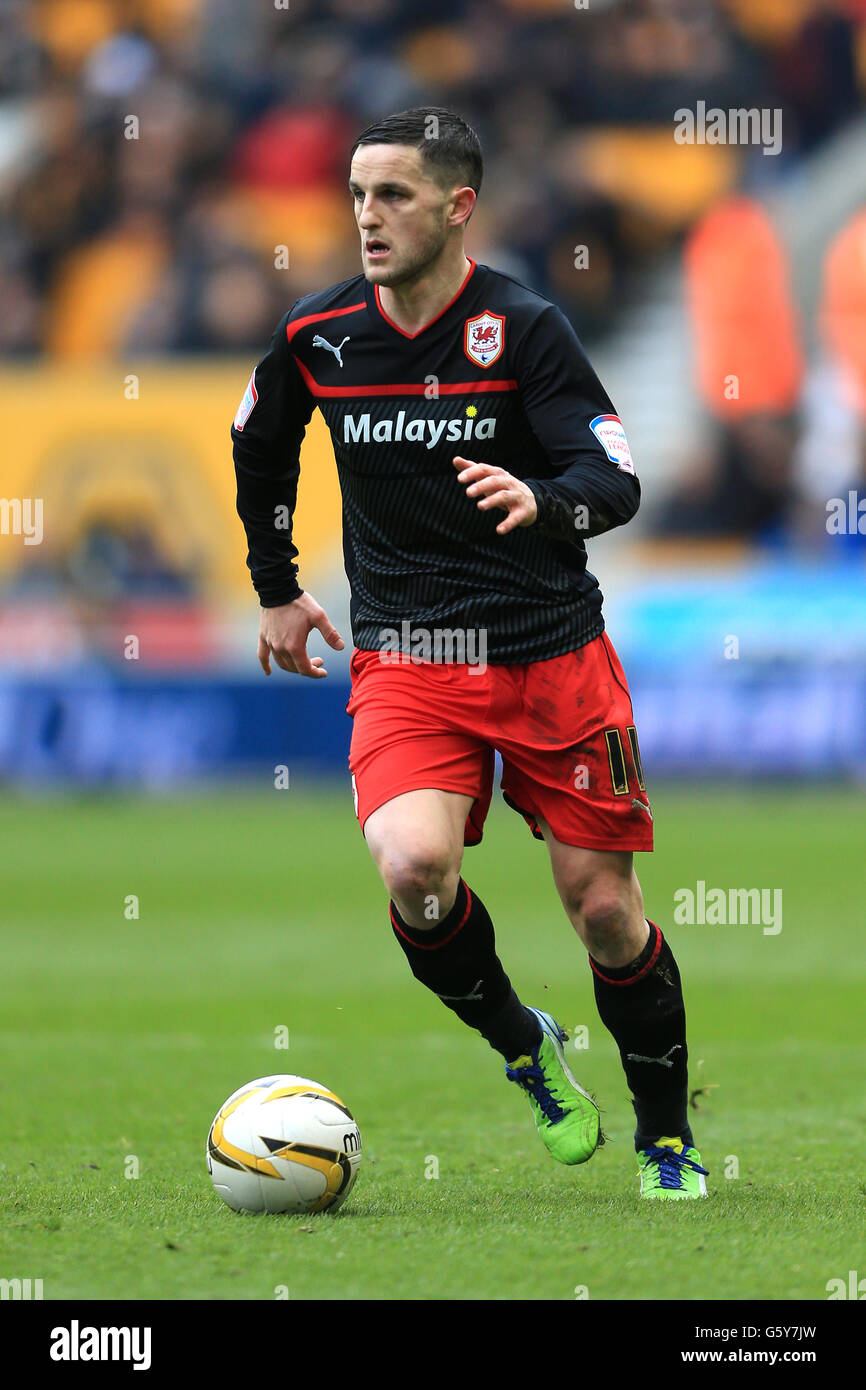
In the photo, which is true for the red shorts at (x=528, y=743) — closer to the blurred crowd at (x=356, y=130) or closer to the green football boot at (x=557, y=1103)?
the green football boot at (x=557, y=1103)

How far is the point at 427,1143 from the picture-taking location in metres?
5.23

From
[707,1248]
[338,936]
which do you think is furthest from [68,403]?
[707,1248]

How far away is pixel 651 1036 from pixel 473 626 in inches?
38.5

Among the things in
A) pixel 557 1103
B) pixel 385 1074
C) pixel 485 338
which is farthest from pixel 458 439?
pixel 385 1074

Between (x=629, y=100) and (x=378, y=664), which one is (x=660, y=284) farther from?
(x=378, y=664)

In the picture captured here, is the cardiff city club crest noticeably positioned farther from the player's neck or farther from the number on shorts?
the number on shorts

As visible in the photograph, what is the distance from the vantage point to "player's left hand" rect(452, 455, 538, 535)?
4051mm

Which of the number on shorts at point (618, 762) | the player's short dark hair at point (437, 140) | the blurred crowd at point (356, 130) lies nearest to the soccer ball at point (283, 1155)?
the number on shorts at point (618, 762)

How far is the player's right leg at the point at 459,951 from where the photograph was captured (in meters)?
4.38

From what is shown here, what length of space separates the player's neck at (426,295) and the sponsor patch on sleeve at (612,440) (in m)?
0.45

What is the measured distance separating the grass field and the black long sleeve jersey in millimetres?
1087

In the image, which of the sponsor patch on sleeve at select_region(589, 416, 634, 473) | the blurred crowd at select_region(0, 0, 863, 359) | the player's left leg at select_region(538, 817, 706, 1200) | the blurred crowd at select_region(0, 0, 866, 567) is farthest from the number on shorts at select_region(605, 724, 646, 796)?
the blurred crowd at select_region(0, 0, 863, 359)

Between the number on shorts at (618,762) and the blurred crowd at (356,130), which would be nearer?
the number on shorts at (618,762)

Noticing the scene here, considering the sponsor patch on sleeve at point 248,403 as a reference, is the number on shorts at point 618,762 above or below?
below
